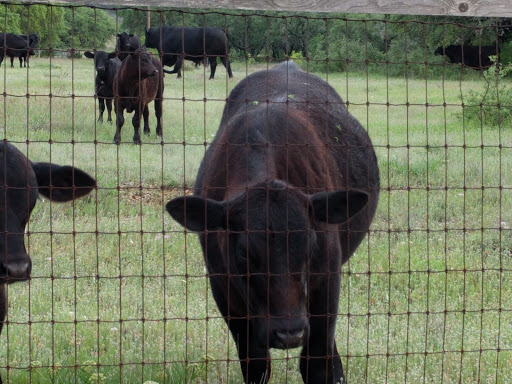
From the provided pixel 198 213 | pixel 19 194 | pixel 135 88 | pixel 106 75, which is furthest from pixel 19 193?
pixel 106 75

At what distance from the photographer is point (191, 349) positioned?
5395mm

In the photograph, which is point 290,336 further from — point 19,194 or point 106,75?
point 106,75

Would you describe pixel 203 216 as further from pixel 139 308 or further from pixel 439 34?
pixel 439 34

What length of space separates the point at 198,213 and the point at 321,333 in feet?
3.62

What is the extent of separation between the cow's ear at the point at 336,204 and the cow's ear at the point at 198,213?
51 cm

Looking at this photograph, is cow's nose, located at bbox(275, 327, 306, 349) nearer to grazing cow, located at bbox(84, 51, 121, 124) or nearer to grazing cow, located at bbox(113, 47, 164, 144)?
grazing cow, located at bbox(113, 47, 164, 144)

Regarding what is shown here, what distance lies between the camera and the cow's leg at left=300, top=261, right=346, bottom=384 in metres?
4.60

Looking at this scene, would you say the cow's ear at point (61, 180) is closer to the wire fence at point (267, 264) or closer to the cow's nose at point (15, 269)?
the wire fence at point (267, 264)

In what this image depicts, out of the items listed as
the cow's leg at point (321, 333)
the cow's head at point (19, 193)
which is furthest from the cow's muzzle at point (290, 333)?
the cow's head at point (19, 193)

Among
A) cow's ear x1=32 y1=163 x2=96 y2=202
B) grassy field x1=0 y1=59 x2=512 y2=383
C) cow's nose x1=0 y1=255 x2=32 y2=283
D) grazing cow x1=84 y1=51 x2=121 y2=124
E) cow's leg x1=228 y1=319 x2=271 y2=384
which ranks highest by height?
cow's ear x1=32 y1=163 x2=96 y2=202

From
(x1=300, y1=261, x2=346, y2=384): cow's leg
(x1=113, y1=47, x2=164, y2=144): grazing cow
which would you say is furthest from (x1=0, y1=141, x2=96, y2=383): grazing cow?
(x1=113, y1=47, x2=164, y2=144): grazing cow

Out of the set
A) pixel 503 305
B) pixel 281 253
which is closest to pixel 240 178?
pixel 281 253

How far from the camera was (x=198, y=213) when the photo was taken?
167 inches

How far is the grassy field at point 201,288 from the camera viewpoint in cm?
476
